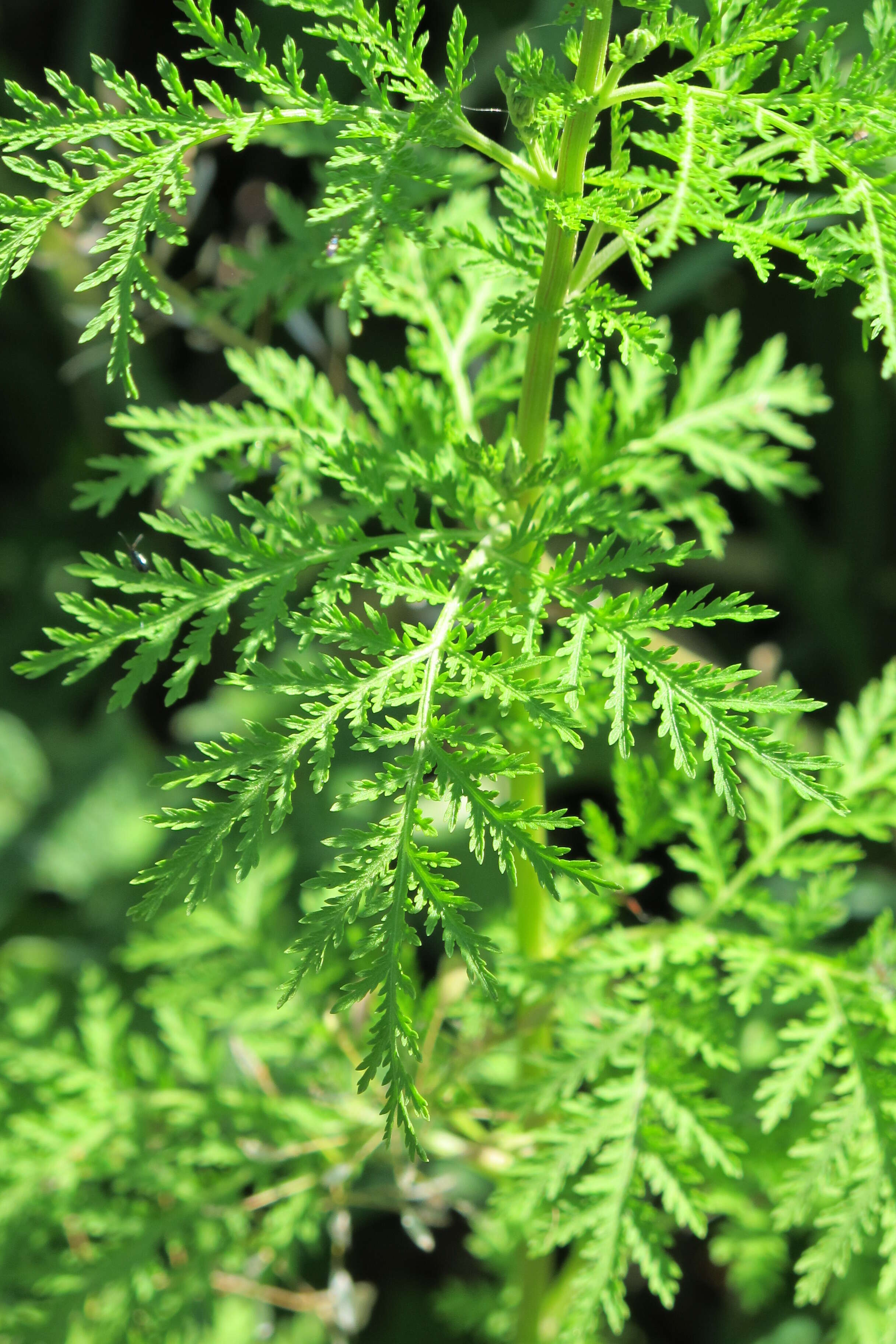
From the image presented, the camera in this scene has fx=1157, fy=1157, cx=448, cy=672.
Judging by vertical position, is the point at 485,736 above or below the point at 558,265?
below

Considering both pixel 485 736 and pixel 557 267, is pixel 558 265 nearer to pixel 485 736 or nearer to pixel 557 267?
pixel 557 267

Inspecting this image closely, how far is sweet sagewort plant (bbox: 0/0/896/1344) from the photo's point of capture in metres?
0.79

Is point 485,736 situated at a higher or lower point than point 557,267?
lower

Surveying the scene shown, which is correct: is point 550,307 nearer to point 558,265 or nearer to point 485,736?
point 558,265

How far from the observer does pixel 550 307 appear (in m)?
0.88

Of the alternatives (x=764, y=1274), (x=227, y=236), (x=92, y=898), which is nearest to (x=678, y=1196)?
(x=764, y=1274)

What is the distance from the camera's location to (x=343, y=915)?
2.61 feet

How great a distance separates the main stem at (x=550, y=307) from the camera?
31.8 inches

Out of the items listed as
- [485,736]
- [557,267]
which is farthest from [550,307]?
[485,736]

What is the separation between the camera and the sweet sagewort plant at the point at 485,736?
79 cm

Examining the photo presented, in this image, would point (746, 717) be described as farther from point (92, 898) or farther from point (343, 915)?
point (92, 898)

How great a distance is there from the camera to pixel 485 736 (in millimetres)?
867

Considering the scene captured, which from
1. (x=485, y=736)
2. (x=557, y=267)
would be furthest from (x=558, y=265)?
(x=485, y=736)

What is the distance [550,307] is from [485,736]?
33 cm
